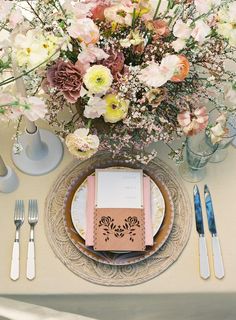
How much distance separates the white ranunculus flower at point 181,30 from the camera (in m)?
0.92

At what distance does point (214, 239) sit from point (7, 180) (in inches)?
20.3

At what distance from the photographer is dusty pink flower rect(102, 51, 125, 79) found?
967 mm

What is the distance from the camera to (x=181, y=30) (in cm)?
93

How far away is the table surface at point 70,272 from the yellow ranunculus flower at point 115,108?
28cm

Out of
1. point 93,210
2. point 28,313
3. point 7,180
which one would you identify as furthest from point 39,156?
point 28,313

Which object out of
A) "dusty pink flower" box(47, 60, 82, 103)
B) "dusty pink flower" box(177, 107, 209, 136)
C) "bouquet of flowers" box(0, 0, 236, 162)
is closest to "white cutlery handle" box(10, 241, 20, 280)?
"bouquet of flowers" box(0, 0, 236, 162)

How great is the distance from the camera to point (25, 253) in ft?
3.51

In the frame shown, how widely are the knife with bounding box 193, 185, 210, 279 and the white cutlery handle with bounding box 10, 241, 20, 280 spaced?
0.42m

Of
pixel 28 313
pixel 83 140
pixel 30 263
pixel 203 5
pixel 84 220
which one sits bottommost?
pixel 28 313

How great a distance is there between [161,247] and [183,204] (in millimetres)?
125

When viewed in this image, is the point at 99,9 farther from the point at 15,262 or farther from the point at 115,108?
the point at 15,262

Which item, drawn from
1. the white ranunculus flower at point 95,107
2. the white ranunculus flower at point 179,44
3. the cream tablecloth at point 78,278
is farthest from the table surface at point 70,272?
the white ranunculus flower at point 179,44

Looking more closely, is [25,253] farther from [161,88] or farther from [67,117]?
[161,88]

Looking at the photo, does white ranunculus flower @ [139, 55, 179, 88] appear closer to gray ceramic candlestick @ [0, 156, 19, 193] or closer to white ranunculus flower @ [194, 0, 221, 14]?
white ranunculus flower @ [194, 0, 221, 14]
